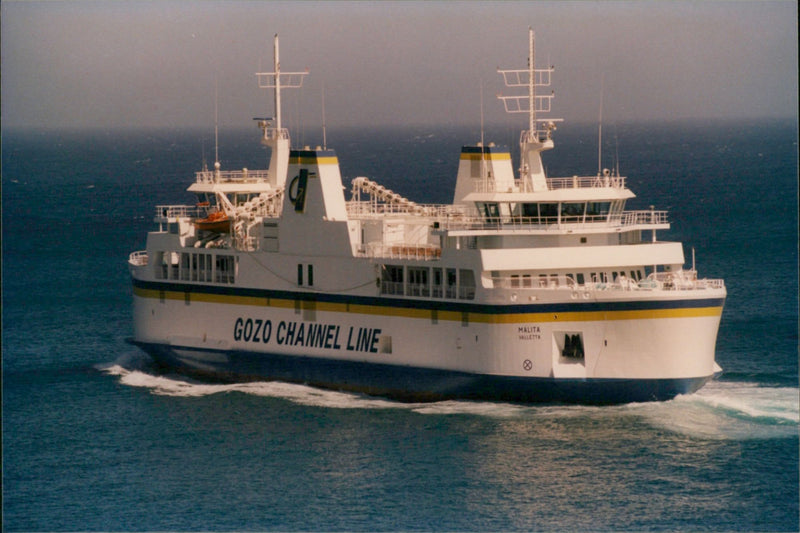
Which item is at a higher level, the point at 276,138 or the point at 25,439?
the point at 276,138

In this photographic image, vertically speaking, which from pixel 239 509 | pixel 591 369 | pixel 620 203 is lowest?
pixel 239 509

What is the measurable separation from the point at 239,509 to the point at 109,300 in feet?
89.3

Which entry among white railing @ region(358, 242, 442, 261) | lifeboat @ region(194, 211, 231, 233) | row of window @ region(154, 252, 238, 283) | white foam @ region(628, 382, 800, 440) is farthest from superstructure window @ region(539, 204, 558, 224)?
lifeboat @ region(194, 211, 231, 233)

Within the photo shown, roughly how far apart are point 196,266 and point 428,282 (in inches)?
341

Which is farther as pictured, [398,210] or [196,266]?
[196,266]

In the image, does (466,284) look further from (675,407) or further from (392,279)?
(675,407)

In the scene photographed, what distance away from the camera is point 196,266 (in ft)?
157

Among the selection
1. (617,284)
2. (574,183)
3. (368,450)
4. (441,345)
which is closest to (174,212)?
(441,345)

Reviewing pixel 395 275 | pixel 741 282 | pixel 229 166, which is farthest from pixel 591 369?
pixel 229 166

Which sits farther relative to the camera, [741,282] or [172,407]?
[741,282]

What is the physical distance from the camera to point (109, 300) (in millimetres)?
60312

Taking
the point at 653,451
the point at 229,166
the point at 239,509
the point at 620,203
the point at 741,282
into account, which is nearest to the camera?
the point at 239,509

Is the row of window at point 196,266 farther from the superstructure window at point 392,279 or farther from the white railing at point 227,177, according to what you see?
the superstructure window at point 392,279

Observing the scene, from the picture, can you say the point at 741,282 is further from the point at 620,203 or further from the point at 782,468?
the point at 782,468
